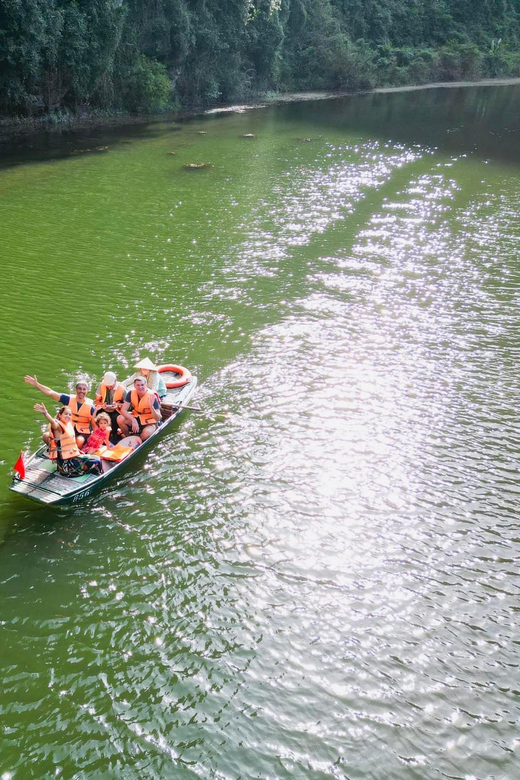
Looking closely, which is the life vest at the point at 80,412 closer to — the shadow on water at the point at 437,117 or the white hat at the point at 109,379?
the white hat at the point at 109,379

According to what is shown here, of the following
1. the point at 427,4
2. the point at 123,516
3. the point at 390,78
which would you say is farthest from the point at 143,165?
the point at 427,4

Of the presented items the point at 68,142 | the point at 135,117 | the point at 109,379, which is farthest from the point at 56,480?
the point at 135,117

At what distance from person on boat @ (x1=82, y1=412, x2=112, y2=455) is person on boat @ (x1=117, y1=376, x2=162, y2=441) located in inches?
18.1

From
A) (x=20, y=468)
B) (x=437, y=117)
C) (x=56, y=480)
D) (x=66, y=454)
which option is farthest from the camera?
(x=437, y=117)

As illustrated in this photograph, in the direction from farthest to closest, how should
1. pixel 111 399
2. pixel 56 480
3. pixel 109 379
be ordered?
pixel 111 399, pixel 109 379, pixel 56 480

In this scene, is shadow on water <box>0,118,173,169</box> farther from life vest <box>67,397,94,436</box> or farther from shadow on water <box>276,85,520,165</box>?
life vest <box>67,397,94,436</box>

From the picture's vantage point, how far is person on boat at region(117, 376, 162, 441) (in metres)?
11.9

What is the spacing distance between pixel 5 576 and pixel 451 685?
21.8 feet

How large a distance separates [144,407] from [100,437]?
1081mm

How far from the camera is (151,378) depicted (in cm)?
1287

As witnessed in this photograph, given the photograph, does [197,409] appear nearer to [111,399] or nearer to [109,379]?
[111,399]

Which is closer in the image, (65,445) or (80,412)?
(65,445)

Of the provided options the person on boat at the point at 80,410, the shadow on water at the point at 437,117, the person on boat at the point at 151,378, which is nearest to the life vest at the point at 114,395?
the person on boat at the point at 151,378

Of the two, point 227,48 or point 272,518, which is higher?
point 227,48
